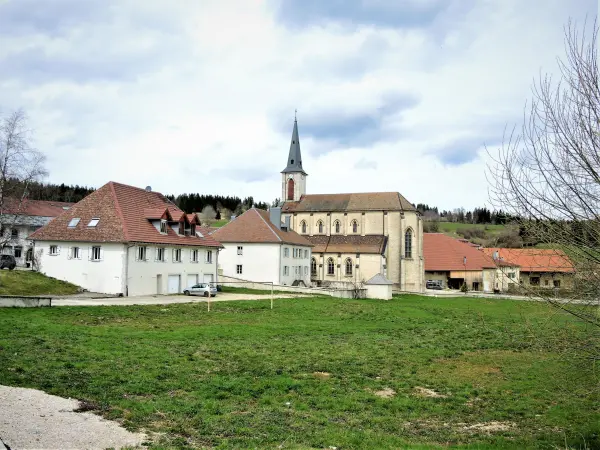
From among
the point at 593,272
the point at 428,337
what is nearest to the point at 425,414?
the point at 593,272

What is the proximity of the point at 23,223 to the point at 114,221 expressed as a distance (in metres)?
33.7

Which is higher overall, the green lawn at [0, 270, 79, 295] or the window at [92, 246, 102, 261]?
the window at [92, 246, 102, 261]

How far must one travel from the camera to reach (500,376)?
15.3 meters

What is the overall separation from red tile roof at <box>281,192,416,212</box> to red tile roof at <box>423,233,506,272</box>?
27.9ft

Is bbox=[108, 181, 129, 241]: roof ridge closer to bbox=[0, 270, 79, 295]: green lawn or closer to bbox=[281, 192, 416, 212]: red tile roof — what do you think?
bbox=[0, 270, 79, 295]: green lawn

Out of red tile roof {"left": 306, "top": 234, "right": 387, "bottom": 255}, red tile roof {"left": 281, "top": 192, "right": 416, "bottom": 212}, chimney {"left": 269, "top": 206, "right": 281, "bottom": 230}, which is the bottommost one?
red tile roof {"left": 306, "top": 234, "right": 387, "bottom": 255}

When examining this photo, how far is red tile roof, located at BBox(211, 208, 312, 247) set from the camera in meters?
55.9

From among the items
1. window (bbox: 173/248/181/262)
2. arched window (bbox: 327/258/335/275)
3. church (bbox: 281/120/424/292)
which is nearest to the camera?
window (bbox: 173/248/181/262)

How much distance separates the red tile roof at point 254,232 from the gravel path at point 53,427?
149ft

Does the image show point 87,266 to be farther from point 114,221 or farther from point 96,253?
point 114,221

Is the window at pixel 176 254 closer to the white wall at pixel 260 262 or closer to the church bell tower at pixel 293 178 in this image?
the white wall at pixel 260 262

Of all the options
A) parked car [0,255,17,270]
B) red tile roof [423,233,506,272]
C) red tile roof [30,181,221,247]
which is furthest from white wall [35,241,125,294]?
red tile roof [423,233,506,272]

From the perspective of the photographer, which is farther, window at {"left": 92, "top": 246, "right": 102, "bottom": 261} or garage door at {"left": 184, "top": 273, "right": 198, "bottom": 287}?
garage door at {"left": 184, "top": 273, "right": 198, "bottom": 287}

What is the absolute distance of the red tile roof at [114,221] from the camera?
121 feet
